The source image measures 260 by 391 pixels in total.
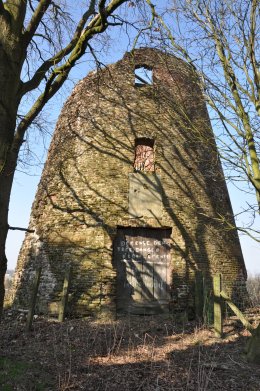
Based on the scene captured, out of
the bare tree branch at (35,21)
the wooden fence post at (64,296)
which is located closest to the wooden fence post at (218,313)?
the wooden fence post at (64,296)

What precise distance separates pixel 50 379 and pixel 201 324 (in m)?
4.15

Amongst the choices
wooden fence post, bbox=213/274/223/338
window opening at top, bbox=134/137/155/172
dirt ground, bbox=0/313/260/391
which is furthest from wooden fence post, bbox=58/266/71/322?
window opening at top, bbox=134/137/155/172

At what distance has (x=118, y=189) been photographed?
10.0m

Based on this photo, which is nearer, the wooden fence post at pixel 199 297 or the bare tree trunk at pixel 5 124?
the bare tree trunk at pixel 5 124

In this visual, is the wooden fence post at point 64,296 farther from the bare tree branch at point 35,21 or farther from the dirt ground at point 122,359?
the bare tree branch at point 35,21

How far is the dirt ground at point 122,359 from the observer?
504cm

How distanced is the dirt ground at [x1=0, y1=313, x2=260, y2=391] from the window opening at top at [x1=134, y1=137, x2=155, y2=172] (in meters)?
4.46

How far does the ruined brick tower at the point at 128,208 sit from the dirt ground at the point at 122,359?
4.21 ft

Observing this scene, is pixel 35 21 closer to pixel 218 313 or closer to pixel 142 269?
pixel 218 313

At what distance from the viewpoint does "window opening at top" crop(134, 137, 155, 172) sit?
424 inches

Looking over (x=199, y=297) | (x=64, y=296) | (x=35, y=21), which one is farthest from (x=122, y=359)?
(x=35, y=21)

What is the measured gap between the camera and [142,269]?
961cm

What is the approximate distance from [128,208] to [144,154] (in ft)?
6.35

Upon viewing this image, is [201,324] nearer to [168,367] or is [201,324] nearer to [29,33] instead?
[168,367]
